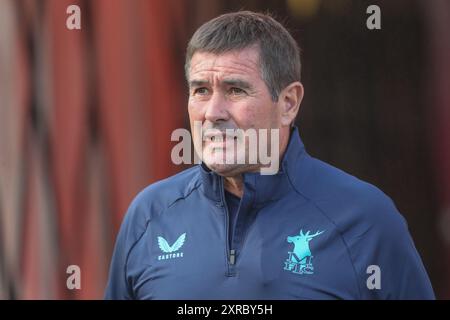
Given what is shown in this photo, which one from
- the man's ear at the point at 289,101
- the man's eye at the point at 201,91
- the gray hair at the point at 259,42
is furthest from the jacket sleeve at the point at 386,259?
the man's eye at the point at 201,91

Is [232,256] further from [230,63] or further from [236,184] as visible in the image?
[230,63]

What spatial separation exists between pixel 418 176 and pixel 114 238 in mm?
1098

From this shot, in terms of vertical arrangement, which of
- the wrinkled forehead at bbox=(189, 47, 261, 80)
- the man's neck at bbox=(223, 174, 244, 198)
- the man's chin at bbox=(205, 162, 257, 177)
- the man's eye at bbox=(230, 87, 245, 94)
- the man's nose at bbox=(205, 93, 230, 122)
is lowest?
the man's neck at bbox=(223, 174, 244, 198)

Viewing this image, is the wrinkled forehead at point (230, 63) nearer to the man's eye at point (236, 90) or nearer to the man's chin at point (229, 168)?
the man's eye at point (236, 90)

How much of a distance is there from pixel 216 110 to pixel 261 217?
308 millimetres

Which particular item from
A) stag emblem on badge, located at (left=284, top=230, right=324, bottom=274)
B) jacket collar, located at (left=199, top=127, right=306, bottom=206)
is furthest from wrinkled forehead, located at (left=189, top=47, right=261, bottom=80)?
stag emblem on badge, located at (left=284, top=230, right=324, bottom=274)

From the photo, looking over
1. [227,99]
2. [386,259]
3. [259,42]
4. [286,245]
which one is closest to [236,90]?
[227,99]

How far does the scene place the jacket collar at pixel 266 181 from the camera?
1.88m

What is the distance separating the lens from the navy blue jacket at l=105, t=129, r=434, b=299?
1.85 metres

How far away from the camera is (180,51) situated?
2.54 meters

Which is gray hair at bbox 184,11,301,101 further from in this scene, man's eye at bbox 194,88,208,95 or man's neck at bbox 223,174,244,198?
man's neck at bbox 223,174,244,198

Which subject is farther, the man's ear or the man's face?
the man's ear
